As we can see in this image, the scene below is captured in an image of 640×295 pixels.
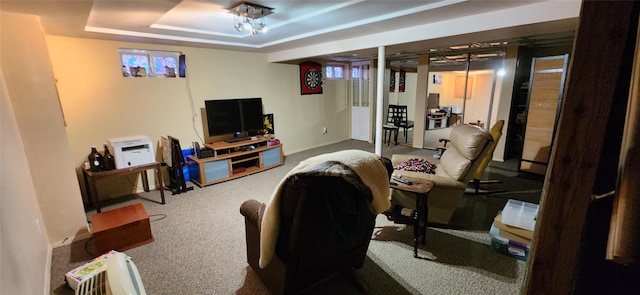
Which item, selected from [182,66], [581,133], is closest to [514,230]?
[581,133]

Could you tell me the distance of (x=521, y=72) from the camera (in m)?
4.89

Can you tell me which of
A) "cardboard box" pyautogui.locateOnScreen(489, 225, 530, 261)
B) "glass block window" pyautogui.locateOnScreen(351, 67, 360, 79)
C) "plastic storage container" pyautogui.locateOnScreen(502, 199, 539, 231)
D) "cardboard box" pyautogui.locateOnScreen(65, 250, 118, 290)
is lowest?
"cardboard box" pyautogui.locateOnScreen(489, 225, 530, 261)

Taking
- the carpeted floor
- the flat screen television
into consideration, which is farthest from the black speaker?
the carpeted floor

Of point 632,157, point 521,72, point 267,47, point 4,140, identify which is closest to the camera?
point 632,157

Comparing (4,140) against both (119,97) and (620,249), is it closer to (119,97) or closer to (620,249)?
(119,97)

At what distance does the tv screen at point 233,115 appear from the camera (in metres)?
4.21

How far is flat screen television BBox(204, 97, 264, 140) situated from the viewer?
421cm

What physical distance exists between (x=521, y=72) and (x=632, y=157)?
5.38 metres

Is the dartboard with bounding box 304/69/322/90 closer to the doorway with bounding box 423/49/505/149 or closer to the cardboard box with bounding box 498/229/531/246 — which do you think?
the doorway with bounding box 423/49/505/149

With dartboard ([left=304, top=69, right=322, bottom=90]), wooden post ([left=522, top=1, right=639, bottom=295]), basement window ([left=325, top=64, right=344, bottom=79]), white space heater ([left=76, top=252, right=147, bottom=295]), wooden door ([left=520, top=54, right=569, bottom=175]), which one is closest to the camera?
wooden post ([left=522, top=1, right=639, bottom=295])

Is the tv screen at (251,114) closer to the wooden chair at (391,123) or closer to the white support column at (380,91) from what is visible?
the white support column at (380,91)

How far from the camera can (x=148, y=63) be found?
12.4 ft

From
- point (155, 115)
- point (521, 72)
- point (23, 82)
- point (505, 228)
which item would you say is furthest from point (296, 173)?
point (521, 72)

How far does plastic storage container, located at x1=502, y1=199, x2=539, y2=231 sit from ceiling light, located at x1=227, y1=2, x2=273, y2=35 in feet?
9.25
